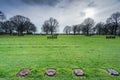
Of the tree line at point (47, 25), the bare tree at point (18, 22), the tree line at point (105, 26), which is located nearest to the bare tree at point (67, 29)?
the tree line at point (105, 26)

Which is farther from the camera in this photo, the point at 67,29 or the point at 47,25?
the point at 67,29

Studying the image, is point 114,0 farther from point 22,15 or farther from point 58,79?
point 22,15

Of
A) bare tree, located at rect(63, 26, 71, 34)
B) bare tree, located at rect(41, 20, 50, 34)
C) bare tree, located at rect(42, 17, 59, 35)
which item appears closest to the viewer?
bare tree, located at rect(42, 17, 59, 35)

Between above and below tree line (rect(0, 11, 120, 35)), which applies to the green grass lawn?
below

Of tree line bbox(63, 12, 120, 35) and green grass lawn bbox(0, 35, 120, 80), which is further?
tree line bbox(63, 12, 120, 35)

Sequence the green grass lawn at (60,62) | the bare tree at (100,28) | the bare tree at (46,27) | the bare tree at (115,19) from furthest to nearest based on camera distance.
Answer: the bare tree at (100,28), the bare tree at (46,27), the bare tree at (115,19), the green grass lawn at (60,62)

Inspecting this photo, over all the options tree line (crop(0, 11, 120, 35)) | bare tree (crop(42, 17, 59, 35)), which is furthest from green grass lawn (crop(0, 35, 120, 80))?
bare tree (crop(42, 17, 59, 35))

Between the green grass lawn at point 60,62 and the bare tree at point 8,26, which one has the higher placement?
the bare tree at point 8,26

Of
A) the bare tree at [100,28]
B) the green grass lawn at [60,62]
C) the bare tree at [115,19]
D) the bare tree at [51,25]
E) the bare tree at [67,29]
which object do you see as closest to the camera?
the green grass lawn at [60,62]

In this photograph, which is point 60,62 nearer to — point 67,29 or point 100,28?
point 100,28

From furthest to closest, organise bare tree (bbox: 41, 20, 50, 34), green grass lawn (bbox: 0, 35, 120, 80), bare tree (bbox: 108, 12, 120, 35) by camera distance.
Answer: bare tree (bbox: 41, 20, 50, 34)
bare tree (bbox: 108, 12, 120, 35)
green grass lawn (bbox: 0, 35, 120, 80)

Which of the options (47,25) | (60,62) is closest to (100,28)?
(47,25)

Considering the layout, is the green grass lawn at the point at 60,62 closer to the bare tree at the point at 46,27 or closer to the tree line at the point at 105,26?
the tree line at the point at 105,26

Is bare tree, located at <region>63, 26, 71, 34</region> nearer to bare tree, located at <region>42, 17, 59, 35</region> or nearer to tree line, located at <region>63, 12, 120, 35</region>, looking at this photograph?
tree line, located at <region>63, 12, 120, 35</region>
